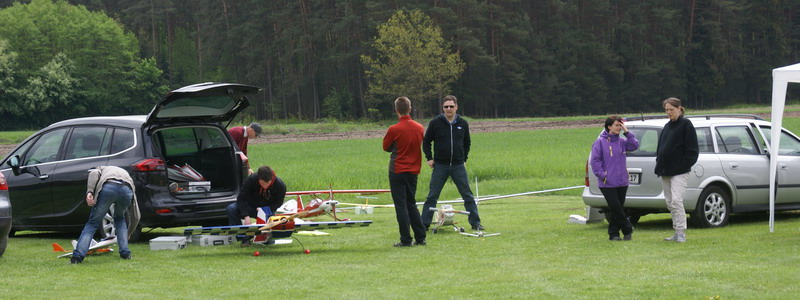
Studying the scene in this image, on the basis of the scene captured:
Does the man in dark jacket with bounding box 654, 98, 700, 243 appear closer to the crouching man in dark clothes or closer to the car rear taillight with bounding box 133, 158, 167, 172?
the car rear taillight with bounding box 133, 158, 167, 172

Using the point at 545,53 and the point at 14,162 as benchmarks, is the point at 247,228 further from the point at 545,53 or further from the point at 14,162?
the point at 545,53

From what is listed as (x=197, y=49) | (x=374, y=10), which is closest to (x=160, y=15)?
(x=197, y=49)

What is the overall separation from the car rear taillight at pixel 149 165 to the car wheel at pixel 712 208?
6.74 metres

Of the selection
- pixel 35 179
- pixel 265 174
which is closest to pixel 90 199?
pixel 265 174

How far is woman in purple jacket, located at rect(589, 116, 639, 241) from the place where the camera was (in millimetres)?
11852

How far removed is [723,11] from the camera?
9100 cm

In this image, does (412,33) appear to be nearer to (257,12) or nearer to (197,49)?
(257,12)

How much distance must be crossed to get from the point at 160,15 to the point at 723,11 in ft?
184

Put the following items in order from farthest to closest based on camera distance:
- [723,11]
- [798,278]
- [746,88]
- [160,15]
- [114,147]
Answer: [160,15] < [746,88] < [723,11] < [114,147] < [798,278]

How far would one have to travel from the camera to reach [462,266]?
385 inches

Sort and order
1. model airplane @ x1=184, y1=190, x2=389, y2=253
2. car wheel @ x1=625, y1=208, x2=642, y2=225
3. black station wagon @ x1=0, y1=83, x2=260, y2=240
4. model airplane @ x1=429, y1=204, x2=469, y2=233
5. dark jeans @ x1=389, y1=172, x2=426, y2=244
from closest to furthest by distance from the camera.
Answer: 1. model airplane @ x1=184, y1=190, x2=389, y2=253
2. dark jeans @ x1=389, y1=172, x2=426, y2=244
3. black station wagon @ x1=0, y1=83, x2=260, y2=240
4. model airplane @ x1=429, y1=204, x2=469, y2=233
5. car wheel @ x1=625, y1=208, x2=642, y2=225

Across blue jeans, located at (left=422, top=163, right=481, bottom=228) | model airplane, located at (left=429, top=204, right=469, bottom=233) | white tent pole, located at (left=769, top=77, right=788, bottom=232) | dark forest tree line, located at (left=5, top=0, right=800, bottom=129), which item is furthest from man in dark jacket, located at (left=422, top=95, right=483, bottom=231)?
dark forest tree line, located at (left=5, top=0, right=800, bottom=129)

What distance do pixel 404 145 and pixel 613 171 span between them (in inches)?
98.8

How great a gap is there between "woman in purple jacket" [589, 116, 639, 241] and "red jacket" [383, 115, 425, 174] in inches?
83.6
